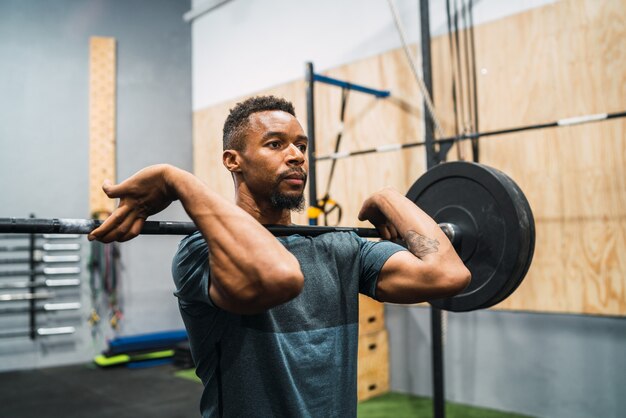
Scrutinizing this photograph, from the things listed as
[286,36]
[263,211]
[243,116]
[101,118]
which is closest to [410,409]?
[263,211]

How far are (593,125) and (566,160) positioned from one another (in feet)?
0.78

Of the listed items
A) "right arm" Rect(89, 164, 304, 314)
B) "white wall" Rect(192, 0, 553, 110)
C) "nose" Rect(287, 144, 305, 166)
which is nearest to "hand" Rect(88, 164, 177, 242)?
"right arm" Rect(89, 164, 304, 314)

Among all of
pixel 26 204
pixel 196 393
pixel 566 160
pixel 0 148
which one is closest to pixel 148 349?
pixel 196 393

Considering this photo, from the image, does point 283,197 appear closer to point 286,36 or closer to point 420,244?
point 420,244

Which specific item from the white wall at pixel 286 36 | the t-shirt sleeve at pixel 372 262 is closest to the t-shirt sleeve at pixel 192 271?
the t-shirt sleeve at pixel 372 262

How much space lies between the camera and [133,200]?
1095mm

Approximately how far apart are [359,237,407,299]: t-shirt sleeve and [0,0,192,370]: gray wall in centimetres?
441

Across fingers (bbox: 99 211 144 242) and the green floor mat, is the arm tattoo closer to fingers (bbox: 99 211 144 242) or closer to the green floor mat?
fingers (bbox: 99 211 144 242)

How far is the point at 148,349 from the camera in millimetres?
5125

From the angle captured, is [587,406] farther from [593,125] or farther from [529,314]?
[593,125]

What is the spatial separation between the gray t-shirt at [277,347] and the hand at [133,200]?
0.14 metres

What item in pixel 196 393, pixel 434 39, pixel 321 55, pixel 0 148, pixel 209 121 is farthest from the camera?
pixel 209 121

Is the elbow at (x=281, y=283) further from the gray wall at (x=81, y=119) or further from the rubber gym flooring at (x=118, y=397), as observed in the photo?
the gray wall at (x=81, y=119)

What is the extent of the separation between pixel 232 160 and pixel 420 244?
54 cm
